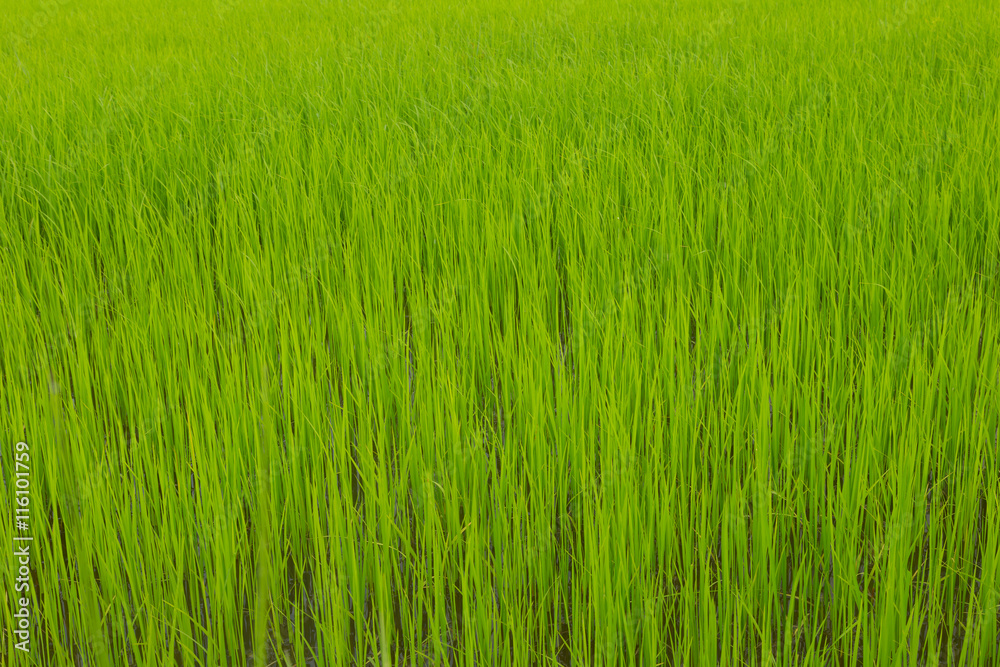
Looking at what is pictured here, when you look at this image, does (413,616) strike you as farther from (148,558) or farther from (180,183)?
(180,183)

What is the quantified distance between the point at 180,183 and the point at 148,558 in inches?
69.6

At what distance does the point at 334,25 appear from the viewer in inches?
202

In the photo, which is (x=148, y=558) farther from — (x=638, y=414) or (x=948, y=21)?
(x=948, y=21)

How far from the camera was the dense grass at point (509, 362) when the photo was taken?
1164 millimetres

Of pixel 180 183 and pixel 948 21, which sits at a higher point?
pixel 948 21

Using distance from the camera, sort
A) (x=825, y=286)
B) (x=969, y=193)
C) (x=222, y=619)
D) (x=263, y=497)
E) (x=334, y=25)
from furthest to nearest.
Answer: (x=334, y=25)
(x=969, y=193)
(x=825, y=286)
(x=222, y=619)
(x=263, y=497)

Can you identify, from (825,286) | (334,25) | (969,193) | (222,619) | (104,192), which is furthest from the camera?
(334,25)

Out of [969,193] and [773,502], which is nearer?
[773,502]

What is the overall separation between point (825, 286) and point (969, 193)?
0.78 m

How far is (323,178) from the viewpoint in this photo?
2621mm

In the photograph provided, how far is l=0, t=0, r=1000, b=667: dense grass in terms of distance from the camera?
116 cm

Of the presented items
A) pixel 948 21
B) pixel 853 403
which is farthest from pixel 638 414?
pixel 948 21

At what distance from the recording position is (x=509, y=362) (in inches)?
66.4

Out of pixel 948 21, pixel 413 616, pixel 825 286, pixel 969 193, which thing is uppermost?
pixel 948 21
